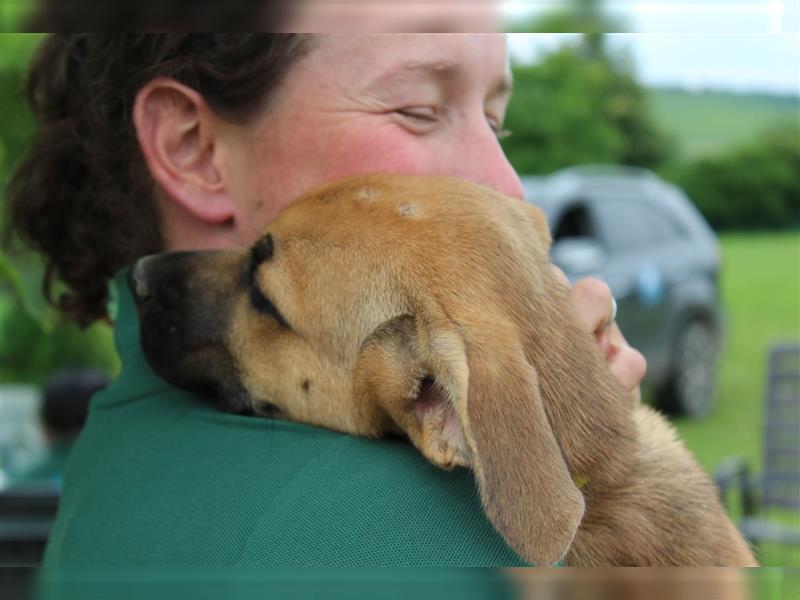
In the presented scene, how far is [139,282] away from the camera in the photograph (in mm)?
2213

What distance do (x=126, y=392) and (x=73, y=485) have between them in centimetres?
27

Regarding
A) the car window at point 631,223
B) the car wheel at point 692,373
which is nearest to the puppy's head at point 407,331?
the car window at point 631,223

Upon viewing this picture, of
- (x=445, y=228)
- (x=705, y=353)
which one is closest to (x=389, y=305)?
(x=445, y=228)

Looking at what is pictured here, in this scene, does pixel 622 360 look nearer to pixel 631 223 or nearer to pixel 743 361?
pixel 631 223

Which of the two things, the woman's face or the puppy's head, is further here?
the woman's face

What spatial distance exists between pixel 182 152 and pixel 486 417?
1.13 metres

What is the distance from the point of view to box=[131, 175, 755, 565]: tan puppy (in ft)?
5.64

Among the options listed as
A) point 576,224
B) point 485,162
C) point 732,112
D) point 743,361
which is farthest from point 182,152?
point 743,361

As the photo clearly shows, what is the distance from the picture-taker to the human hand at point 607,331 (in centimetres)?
226

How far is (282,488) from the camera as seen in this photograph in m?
1.72

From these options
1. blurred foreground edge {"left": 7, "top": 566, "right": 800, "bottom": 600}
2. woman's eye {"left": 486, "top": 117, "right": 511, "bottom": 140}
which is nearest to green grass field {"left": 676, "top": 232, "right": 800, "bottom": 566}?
woman's eye {"left": 486, "top": 117, "right": 511, "bottom": 140}

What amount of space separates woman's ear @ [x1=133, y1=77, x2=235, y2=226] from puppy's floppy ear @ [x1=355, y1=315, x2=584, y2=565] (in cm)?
62

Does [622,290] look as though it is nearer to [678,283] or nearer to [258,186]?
[678,283]

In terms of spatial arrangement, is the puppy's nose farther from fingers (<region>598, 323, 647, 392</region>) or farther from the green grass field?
the green grass field
